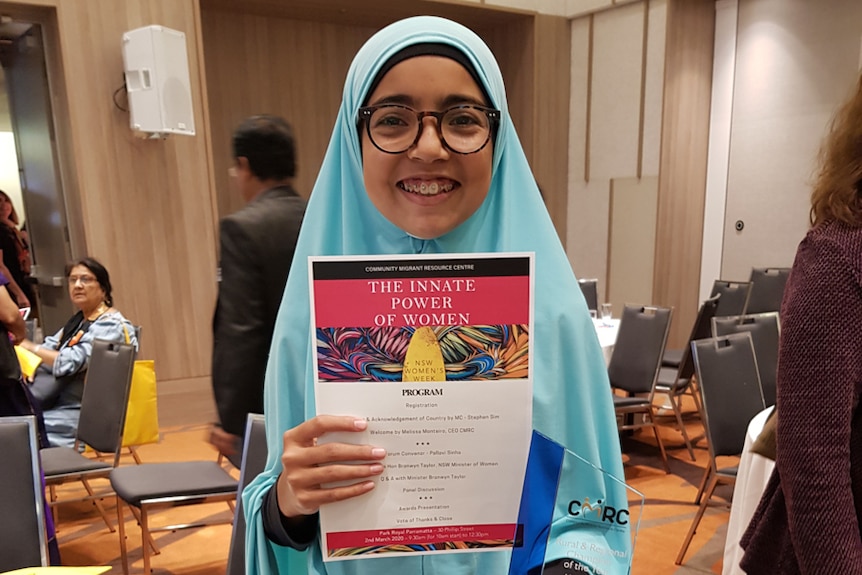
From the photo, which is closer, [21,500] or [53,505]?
[21,500]

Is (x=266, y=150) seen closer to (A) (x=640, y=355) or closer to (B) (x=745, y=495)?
(B) (x=745, y=495)

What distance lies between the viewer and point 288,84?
6477 millimetres

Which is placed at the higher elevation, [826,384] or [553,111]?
[553,111]

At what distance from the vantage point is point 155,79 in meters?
4.50

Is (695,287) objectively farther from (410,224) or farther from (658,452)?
(410,224)

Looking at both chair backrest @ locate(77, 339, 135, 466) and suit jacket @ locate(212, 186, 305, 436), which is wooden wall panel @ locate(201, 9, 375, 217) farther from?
suit jacket @ locate(212, 186, 305, 436)

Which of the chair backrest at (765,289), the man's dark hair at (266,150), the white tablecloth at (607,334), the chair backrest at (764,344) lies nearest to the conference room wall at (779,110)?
the chair backrest at (765,289)

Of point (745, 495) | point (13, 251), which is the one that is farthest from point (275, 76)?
point (745, 495)

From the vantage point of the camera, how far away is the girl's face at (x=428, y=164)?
0.72 m

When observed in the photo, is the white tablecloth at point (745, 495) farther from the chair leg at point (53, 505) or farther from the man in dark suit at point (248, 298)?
the chair leg at point (53, 505)

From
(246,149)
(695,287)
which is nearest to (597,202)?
(695,287)

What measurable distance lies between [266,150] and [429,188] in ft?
5.49

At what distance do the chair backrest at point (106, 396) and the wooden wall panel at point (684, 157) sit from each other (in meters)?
5.10

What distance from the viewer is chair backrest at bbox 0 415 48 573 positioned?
5.78ft
